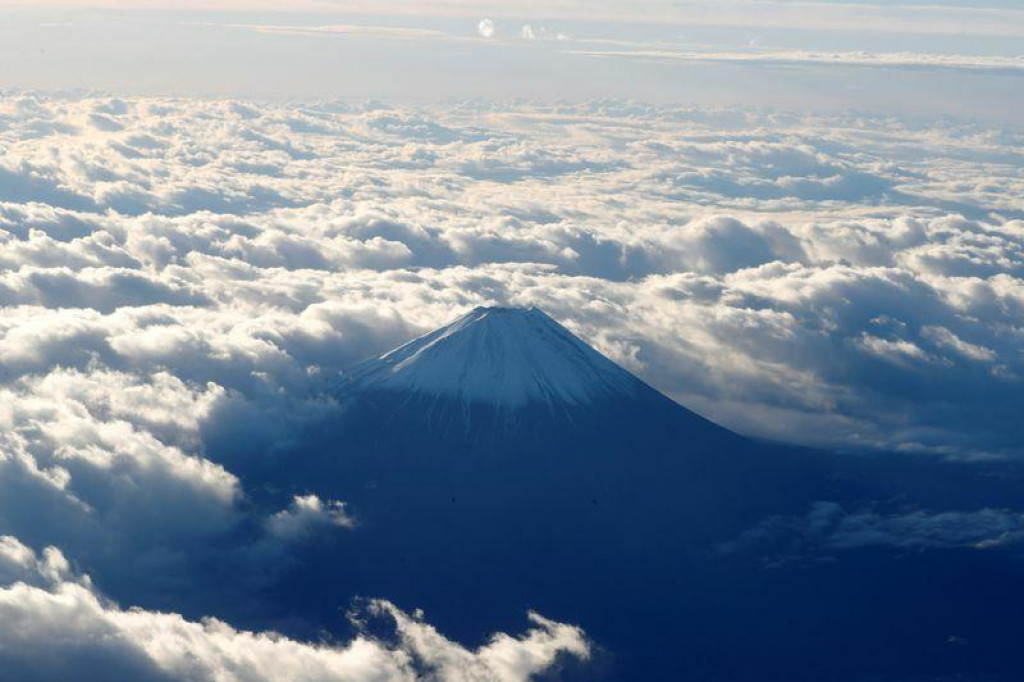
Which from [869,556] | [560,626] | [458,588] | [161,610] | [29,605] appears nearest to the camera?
[29,605]

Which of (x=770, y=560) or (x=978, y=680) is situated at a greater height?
(x=770, y=560)

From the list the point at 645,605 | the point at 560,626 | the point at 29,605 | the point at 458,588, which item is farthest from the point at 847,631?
the point at 29,605

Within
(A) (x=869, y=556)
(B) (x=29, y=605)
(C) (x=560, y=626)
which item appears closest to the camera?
(B) (x=29, y=605)

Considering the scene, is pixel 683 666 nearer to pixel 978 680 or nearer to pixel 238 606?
pixel 978 680

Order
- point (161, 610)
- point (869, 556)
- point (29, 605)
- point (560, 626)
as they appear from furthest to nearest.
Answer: point (869, 556) < point (560, 626) < point (161, 610) < point (29, 605)

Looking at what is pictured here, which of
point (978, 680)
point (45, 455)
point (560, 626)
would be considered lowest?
point (978, 680)

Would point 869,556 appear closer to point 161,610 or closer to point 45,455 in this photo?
point 161,610

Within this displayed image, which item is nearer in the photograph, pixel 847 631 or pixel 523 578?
pixel 847 631

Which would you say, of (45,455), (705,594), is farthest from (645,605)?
(45,455)

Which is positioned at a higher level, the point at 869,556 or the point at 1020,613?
the point at 869,556
